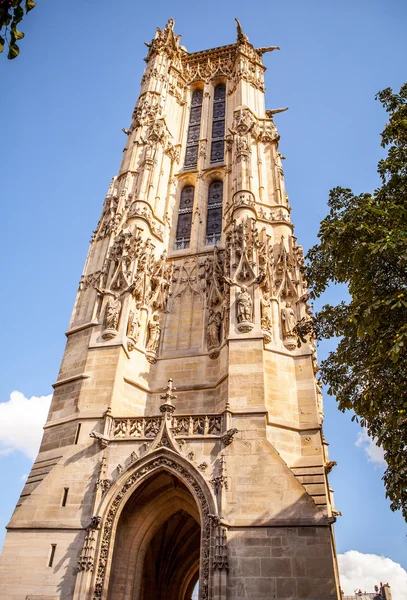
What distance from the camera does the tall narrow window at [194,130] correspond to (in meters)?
23.9

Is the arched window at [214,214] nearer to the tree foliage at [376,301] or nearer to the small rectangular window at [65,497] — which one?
the tree foliage at [376,301]

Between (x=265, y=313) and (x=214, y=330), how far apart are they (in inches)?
71.5

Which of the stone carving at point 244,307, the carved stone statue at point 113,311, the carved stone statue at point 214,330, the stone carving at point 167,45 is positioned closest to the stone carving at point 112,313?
the carved stone statue at point 113,311

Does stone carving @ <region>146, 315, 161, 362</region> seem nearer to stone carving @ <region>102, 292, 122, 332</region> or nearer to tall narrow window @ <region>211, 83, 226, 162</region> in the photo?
stone carving @ <region>102, 292, 122, 332</region>

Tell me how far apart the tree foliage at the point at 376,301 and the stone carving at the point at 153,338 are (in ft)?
21.0

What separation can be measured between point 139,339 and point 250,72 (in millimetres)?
18119

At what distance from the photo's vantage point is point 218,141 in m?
24.7

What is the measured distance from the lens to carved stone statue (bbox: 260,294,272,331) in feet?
48.2

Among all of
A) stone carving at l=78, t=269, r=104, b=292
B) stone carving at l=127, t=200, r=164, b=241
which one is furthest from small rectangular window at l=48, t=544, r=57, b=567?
stone carving at l=127, t=200, r=164, b=241

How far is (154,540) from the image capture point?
13.9 metres

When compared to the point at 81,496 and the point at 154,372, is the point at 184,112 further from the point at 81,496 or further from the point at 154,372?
the point at 81,496

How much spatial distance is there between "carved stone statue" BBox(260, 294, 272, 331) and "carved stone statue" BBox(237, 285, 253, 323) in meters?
0.48

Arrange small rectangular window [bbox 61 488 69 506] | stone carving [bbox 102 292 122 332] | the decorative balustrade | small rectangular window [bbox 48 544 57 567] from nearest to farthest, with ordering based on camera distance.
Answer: small rectangular window [bbox 48 544 57 567]
small rectangular window [bbox 61 488 69 506]
the decorative balustrade
stone carving [bbox 102 292 122 332]

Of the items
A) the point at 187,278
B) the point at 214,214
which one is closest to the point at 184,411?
the point at 187,278
